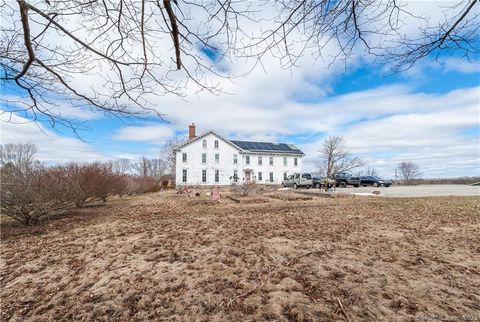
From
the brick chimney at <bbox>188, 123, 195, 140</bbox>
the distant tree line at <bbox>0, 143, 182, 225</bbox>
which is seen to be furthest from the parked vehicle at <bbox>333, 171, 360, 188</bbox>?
the distant tree line at <bbox>0, 143, 182, 225</bbox>

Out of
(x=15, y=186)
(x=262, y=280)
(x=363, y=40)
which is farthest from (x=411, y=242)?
(x=15, y=186)

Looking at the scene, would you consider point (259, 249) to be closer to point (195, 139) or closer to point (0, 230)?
point (0, 230)

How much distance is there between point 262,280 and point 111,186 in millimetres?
14099

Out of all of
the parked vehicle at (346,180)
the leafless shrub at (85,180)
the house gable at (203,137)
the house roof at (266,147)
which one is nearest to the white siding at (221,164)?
the house gable at (203,137)

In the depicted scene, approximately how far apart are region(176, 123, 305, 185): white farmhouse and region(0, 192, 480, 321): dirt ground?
96.9ft

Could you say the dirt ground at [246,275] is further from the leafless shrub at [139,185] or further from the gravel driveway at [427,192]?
the leafless shrub at [139,185]

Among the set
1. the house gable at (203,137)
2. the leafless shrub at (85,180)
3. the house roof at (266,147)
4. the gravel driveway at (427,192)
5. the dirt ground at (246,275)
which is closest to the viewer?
the dirt ground at (246,275)

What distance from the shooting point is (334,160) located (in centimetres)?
3984

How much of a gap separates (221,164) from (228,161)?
3.87 feet

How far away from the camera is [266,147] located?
145 ft

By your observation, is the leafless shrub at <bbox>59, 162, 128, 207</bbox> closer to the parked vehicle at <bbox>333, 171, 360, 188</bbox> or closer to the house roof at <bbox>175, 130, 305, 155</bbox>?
the parked vehicle at <bbox>333, 171, 360, 188</bbox>

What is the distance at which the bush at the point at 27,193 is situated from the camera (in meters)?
6.99

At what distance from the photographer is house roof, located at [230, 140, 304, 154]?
42688 mm

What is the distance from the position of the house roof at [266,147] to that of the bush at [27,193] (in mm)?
34149
